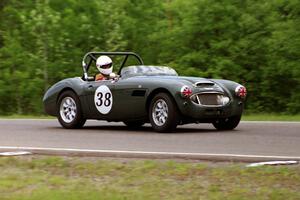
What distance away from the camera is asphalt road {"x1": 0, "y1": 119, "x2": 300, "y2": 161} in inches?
438

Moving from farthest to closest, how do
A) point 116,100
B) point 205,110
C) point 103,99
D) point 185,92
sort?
point 103,99, point 116,100, point 205,110, point 185,92

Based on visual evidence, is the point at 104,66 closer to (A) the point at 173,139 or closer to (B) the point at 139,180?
(A) the point at 173,139

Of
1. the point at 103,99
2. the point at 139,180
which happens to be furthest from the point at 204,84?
the point at 139,180

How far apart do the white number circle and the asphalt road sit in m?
0.43

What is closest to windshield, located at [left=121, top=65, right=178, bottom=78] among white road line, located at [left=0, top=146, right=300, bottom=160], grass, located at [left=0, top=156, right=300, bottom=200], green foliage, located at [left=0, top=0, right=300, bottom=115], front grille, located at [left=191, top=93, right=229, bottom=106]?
front grille, located at [left=191, top=93, right=229, bottom=106]

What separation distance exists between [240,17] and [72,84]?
14.5m

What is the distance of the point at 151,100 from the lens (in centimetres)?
1389

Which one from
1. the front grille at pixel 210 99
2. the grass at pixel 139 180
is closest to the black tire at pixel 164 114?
the front grille at pixel 210 99

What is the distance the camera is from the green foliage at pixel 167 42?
1104 inches

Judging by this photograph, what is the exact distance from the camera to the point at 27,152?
11.0 metres

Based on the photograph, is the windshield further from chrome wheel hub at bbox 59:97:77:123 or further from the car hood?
chrome wheel hub at bbox 59:97:77:123

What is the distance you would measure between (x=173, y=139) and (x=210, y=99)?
146cm

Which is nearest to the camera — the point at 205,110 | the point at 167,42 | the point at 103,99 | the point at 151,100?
the point at 205,110

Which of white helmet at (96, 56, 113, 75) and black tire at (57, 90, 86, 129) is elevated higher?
white helmet at (96, 56, 113, 75)
